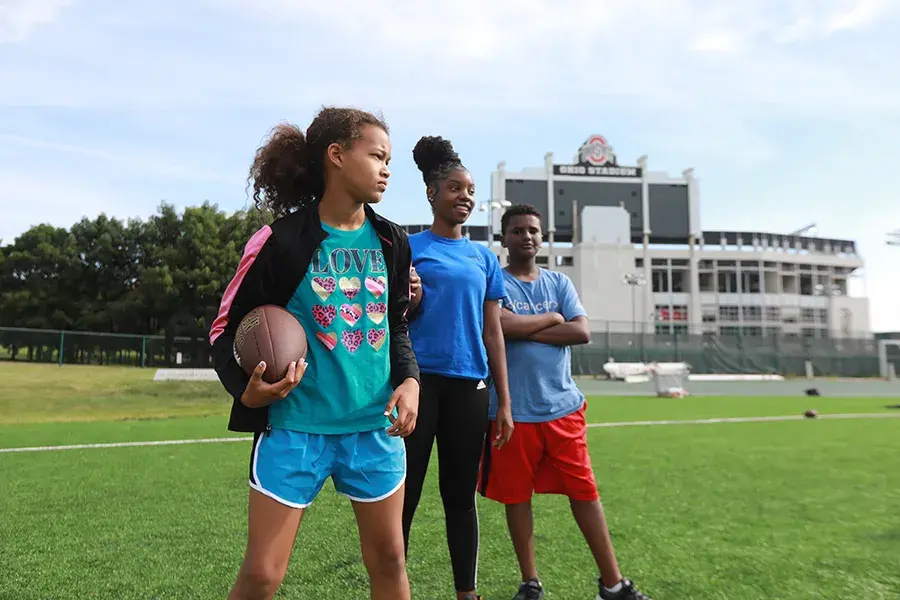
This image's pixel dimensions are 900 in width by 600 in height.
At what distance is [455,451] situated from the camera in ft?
10.1

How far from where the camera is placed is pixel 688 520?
199 inches

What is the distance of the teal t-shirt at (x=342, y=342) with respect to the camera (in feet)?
6.84

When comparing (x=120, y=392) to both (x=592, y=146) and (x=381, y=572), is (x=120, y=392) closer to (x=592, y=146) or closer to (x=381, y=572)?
(x=381, y=572)

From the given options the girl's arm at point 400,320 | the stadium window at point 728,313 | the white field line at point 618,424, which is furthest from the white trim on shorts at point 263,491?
the stadium window at point 728,313

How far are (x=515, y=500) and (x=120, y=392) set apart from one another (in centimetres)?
1795

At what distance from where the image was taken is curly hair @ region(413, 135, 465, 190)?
328 cm

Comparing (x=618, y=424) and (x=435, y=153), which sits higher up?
(x=435, y=153)

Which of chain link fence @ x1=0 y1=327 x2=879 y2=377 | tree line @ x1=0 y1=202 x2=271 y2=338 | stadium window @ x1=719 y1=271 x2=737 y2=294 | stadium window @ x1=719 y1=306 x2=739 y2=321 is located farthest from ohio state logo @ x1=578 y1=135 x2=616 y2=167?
tree line @ x1=0 y1=202 x2=271 y2=338

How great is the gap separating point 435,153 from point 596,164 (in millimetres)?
76215

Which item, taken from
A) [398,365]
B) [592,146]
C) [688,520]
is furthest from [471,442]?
[592,146]

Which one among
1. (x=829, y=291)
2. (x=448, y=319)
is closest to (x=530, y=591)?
(x=448, y=319)

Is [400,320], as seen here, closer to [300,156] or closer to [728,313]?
[300,156]

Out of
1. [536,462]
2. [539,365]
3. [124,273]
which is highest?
[124,273]

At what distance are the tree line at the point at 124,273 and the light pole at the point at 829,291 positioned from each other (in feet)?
225
